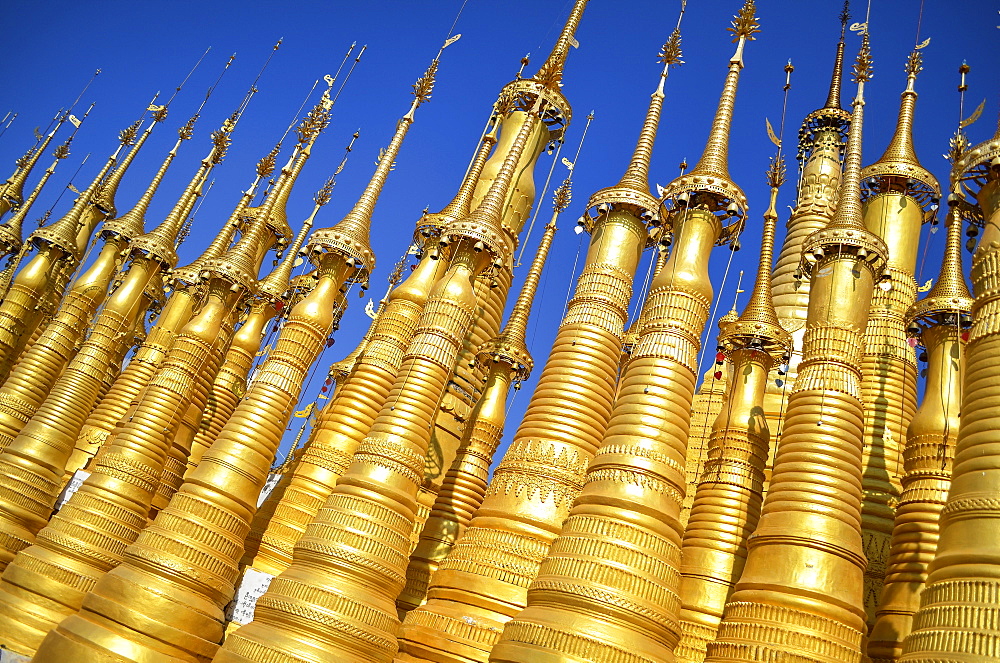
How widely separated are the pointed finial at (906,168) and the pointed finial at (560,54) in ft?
23.8

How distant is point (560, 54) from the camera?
1847cm

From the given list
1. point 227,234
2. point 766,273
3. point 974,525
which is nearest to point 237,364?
point 227,234

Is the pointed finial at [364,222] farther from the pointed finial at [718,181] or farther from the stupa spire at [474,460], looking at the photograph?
the pointed finial at [718,181]

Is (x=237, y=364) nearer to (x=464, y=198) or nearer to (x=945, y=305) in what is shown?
(x=464, y=198)

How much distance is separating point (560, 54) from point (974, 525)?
13531mm

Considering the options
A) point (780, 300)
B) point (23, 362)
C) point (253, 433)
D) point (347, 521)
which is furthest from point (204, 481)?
point (780, 300)

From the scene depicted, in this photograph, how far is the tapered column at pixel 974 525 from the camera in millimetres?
7680

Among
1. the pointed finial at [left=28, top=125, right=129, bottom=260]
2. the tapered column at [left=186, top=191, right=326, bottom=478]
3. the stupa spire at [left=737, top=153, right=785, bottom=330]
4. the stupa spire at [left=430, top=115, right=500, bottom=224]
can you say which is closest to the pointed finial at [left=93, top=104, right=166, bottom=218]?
the pointed finial at [left=28, top=125, right=129, bottom=260]

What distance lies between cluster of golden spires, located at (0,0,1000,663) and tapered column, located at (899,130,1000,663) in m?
0.03

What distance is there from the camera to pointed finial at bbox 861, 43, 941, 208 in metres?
18.3

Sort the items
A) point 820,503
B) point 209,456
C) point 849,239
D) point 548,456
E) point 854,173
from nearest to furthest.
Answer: point 820,503 < point 849,239 < point 548,456 < point 854,173 < point 209,456

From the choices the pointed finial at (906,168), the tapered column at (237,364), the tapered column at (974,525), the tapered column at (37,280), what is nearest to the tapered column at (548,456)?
the tapered column at (974,525)

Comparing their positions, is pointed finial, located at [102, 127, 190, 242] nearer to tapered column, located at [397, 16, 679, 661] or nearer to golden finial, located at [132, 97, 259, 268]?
golden finial, located at [132, 97, 259, 268]

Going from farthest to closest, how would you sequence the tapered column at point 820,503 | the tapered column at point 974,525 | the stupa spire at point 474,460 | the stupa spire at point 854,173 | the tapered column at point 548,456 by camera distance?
the stupa spire at point 474,460
the stupa spire at point 854,173
the tapered column at point 548,456
the tapered column at point 820,503
the tapered column at point 974,525
